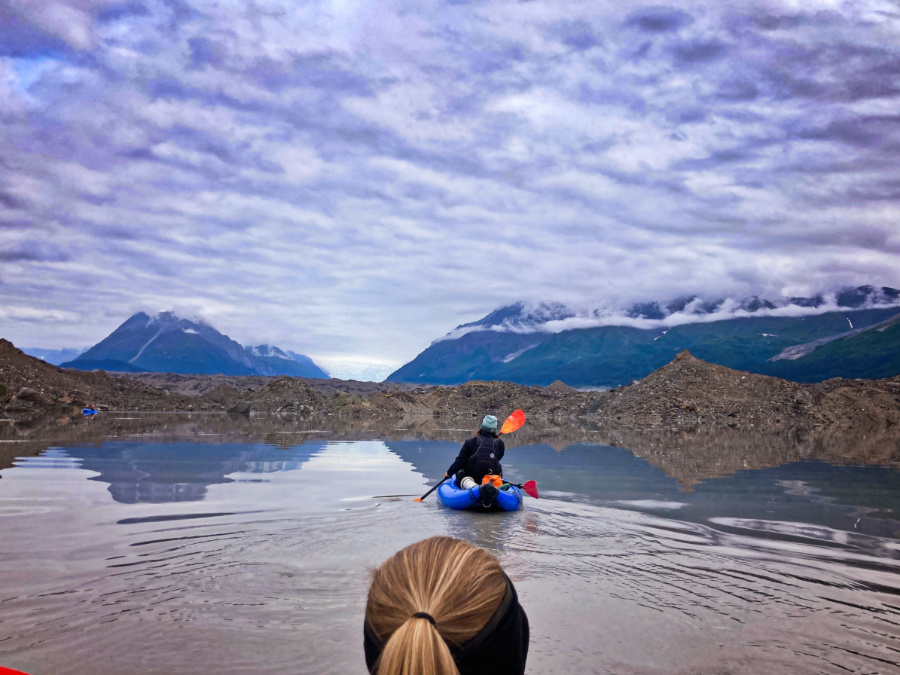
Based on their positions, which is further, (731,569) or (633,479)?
(633,479)

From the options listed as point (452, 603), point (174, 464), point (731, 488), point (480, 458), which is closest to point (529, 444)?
point (731, 488)

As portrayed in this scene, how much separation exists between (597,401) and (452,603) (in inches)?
2483

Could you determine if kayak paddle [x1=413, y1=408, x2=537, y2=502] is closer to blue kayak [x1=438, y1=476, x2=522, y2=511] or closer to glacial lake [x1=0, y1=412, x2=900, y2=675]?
glacial lake [x1=0, y1=412, x2=900, y2=675]

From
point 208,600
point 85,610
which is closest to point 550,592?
point 208,600

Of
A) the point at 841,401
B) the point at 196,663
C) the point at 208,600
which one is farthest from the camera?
the point at 841,401

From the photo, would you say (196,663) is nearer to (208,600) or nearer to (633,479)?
(208,600)

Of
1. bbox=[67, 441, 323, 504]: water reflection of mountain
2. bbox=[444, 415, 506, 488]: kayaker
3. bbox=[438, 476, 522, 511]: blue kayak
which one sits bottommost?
bbox=[438, 476, 522, 511]: blue kayak

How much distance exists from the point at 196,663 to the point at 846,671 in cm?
525

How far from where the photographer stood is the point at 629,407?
5531cm

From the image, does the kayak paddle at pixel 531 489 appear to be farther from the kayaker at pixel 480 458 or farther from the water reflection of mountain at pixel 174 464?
the water reflection of mountain at pixel 174 464

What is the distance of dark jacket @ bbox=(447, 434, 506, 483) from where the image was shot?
13133 mm

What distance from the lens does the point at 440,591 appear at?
7.14 feet

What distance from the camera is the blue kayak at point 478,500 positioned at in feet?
40.3

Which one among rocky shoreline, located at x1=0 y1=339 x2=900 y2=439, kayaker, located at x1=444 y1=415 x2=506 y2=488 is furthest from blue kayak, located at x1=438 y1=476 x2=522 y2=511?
rocky shoreline, located at x1=0 y1=339 x2=900 y2=439
